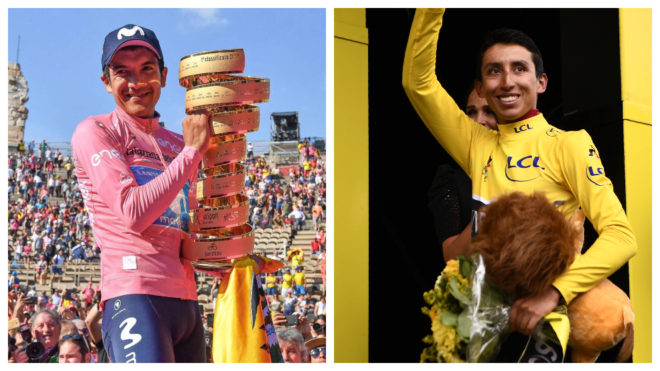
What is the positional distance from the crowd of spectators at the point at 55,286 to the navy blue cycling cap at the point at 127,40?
1.88 ft

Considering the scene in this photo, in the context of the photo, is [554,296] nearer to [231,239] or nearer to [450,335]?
[450,335]

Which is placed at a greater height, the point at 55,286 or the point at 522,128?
the point at 522,128

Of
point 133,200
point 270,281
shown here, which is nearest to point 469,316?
point 270,281

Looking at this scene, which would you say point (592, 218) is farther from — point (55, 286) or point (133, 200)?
point (55, 286)

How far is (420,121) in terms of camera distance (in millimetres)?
4605

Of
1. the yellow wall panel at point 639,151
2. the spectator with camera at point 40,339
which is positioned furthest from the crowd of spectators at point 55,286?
the yellow wall panel at point 639,151

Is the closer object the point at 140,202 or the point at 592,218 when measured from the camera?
the point at 592,218

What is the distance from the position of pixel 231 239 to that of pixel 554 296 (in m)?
1.68

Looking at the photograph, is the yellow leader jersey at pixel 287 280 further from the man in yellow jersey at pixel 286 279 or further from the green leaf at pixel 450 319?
the green leaf at pixel 450 319

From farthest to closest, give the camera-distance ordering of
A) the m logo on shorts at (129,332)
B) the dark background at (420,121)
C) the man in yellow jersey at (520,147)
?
the dark background at (420,121)
the m logo on shorts at (129,332)
the man in yellow jersey at (520,147)

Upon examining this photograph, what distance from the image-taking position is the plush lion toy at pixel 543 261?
11.3ft

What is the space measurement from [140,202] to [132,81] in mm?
660

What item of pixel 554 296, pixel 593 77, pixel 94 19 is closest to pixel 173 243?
pixel 94 19

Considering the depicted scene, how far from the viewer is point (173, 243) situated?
4.17 metres
